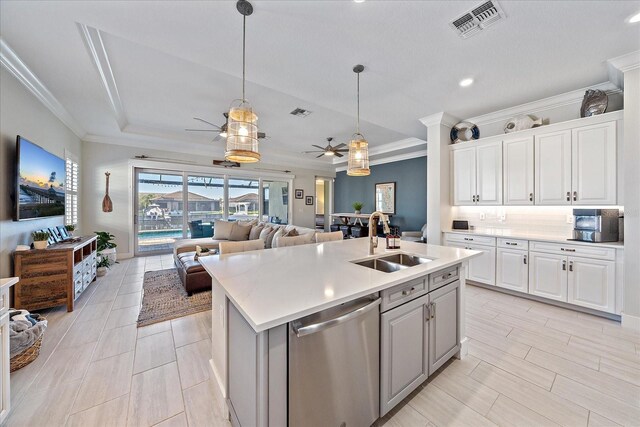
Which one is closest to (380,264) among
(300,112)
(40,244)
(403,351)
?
(403,351)

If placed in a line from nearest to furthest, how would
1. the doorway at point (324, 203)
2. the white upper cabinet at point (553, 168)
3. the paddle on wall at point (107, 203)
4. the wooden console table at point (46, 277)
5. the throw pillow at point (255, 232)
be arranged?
the wooden console table at point (46, 277), the white upper cabinet at point (553, 168), the throw pillow at point (255, 232), the paddle on wall at point (107, 203), the doorway at point (324, 203)

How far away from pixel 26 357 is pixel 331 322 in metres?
2.58

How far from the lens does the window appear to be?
4.33 meters

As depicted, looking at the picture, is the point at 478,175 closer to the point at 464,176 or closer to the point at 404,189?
the point at 464,176

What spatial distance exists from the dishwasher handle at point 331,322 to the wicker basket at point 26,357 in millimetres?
2413

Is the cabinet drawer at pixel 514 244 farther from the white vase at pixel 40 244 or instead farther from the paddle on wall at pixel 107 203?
the paddle on wall at pixel 107 203

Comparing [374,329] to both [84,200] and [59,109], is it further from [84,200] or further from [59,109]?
[84,200]

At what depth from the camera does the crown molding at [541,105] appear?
2.96 m

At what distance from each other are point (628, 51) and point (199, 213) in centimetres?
787

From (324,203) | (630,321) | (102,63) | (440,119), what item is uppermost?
(102,63)

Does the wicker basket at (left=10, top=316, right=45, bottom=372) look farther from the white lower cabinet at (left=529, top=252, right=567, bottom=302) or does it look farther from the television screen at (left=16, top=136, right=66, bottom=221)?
the white lower cabinet at (left=529, top=252, right=567, bottom=302)

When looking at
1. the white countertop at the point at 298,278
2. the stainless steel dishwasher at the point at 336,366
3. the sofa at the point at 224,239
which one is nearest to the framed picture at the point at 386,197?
the sofa at the point at 224,239

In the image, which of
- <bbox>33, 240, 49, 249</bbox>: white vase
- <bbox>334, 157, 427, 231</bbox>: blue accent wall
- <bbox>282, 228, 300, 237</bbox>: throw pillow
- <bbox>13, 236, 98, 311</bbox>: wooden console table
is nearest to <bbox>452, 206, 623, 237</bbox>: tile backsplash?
<bbox>334, 157, 427, 231</bbox>: blue accent wall

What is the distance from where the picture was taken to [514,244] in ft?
11.0
